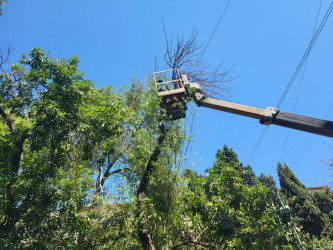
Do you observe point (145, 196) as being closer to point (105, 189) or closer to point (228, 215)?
point (105, 189)

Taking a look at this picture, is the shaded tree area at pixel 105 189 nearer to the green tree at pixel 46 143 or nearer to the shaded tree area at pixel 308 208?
the green tree at pixel 46 143

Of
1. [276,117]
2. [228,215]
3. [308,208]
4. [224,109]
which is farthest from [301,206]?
[228,215]

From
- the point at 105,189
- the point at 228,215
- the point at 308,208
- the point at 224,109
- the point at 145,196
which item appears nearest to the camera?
the point at 228,215

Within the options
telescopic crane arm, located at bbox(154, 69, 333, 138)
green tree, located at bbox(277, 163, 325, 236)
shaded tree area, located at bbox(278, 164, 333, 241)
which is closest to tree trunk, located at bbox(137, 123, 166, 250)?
telescopic crane arm, located at bbox(154, 69, 333, 138)

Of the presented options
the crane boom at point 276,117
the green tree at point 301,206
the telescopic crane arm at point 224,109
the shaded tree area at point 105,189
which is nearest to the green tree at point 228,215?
the shaded tree area at point 105,189

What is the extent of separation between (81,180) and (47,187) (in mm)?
909

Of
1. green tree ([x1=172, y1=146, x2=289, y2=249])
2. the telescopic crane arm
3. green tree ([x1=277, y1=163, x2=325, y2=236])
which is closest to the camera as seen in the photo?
green tree ([x1=172, y1=146, x2=289, y2=249])

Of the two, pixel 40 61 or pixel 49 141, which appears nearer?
pixel 49 141

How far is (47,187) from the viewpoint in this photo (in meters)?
6.75

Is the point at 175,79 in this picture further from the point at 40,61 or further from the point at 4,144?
the point at 4,144

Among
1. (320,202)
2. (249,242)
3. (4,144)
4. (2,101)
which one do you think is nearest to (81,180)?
(4,144)

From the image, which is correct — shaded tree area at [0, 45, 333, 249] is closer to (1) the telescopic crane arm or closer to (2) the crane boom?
(1) the telescopic crane arm

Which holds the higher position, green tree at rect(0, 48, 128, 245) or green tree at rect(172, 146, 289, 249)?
green tree at rect(0, 48, 128, 245)

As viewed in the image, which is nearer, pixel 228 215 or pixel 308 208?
pixel 228 215
